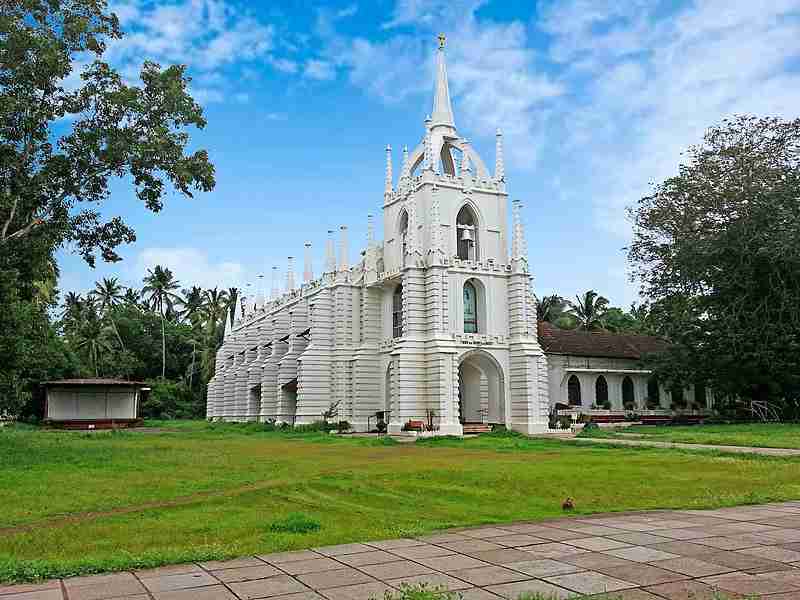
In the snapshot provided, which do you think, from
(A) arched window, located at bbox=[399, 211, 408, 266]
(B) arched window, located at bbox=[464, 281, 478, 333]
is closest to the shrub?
(B) arched window, located at bbox=[464, 281, 478, 333]

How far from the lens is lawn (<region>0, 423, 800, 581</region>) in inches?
316

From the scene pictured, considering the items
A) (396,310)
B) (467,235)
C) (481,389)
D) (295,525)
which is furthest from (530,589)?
(396,310)

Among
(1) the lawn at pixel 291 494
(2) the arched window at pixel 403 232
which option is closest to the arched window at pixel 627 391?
(2) the arched window at pixel 403 232

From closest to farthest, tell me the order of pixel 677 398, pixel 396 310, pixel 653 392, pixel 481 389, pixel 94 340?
pixel 481 389
pixel 396 310
pixel 653 392
pixel 677 398
pixel 94 340

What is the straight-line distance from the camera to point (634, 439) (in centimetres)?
2744

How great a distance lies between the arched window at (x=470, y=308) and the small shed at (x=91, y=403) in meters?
23.9

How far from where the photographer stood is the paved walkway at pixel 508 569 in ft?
18.8

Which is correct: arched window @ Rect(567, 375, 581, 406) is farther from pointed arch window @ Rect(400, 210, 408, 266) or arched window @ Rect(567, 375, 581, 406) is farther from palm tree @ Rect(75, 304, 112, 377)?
palm tree @ Rect(75, 304, 112, 377)

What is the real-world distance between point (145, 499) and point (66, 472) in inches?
219

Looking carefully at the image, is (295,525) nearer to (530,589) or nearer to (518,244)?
(530,589)

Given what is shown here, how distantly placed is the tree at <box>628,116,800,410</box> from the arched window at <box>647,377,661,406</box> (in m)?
4.92

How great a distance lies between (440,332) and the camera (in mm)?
34125

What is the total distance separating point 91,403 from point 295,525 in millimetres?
44485

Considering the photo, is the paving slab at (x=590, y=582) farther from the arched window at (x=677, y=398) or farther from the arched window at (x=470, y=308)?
the arched window at (x=677, y=398)
